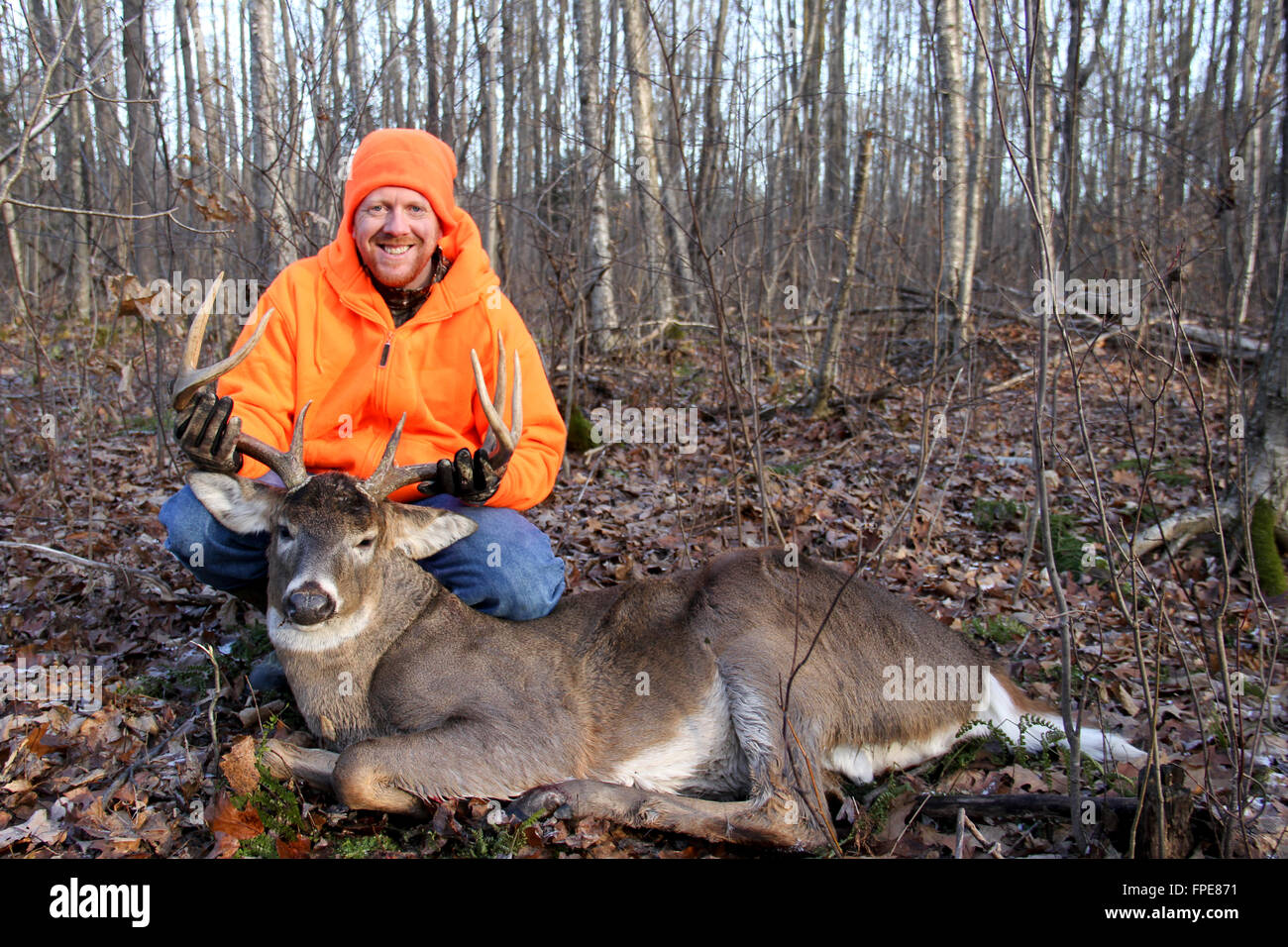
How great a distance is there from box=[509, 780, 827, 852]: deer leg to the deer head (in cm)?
100

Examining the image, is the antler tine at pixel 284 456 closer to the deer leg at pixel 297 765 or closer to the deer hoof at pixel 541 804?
the deer leg at pixel 297 765

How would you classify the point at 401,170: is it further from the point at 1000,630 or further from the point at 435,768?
the point at 1000,630

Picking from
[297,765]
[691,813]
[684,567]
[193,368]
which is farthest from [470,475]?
[684,567]

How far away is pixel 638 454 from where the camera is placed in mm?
7582

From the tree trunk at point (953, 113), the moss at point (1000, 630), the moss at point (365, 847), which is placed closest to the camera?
the moss at point (365, 847)

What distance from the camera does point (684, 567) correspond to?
520 cm

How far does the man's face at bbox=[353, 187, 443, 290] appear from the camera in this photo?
4062 mm

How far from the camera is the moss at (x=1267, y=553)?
4.86 m

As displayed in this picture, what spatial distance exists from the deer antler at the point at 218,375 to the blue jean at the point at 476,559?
0.45 meters

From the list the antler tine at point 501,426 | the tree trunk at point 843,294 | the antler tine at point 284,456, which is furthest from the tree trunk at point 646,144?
the antler tine at point 284,456

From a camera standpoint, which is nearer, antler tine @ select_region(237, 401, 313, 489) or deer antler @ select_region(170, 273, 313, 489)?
deer antler @ select_region(170, 273, 313, 489)

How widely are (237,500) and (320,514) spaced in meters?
0.40

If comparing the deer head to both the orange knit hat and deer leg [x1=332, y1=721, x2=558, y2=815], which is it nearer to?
deer leg [x1=332, y1=721, x2=558, y2=815]

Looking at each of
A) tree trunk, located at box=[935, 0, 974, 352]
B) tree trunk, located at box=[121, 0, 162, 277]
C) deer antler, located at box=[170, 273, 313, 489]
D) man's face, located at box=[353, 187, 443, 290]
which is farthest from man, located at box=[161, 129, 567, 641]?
tree trunk, located at box=[935, 0, 974, 352]
